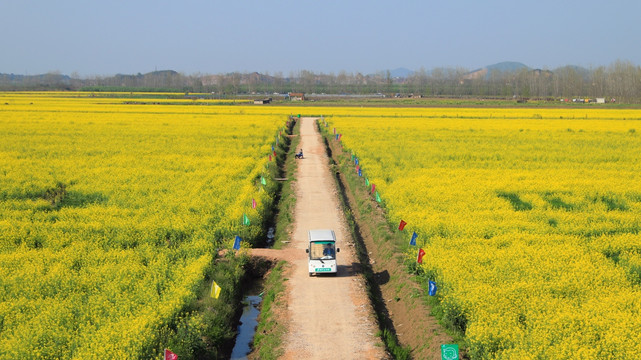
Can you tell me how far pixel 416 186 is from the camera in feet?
90.5

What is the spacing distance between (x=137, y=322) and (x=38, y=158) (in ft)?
88.4

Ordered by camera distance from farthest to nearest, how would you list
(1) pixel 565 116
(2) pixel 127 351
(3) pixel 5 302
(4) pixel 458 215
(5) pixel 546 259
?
1. (1) pixel 565 116
2. (4) pixel 458 215
3. (5) pixel 546 259
4. (3) pixel 5 302
5. (2) pixel 127 351

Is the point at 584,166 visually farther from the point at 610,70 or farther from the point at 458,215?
the point at 610,70

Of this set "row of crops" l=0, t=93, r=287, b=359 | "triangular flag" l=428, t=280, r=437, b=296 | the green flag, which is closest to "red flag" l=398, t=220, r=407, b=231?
"row of crops" l=0, t=93, r=287, b=359

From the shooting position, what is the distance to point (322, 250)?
688 inches

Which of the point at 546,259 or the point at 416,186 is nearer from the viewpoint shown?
the point at 546,259

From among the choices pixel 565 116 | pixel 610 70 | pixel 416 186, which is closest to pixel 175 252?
pixel 416 186

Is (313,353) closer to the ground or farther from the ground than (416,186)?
closer to the ground

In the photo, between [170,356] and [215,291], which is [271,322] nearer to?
[215,291]

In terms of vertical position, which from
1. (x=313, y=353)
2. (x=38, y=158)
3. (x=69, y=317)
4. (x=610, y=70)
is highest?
(x=610, y=70)

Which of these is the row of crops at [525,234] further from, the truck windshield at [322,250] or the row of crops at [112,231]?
the row of crops at [112,231]

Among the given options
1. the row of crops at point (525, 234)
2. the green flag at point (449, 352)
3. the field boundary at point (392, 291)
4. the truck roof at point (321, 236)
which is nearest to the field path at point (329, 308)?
the field boundary at point (392, 291)

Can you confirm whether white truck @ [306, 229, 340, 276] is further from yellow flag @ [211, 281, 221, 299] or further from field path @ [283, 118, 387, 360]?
yellow flag @ [211, 281, 221, 299]

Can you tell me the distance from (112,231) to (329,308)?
9.47 meters
